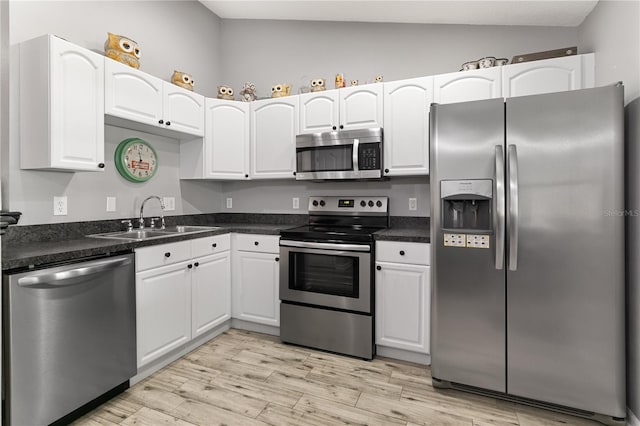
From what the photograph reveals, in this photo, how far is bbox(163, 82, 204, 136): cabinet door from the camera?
2.71 m

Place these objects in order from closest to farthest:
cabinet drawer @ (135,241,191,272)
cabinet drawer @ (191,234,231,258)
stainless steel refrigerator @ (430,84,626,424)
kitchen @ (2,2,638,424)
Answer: stainless steel refrigerator @ (430,84,626,424), kitchen @ (2,2,638,424), cabinet drawer @ (135,241,191,272), cabinet drawer @ (191,234,231,258)

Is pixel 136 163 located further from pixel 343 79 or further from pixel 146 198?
pixel 343 79

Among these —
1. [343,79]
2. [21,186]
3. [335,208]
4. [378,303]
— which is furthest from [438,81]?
[21,186]

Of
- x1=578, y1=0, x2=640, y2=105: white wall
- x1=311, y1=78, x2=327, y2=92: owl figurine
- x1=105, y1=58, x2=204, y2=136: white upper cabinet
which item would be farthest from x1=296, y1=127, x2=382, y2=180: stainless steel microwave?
x1=578, y1=0, x2=640, y2=105: white wall

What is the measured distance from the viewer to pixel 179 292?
8.15ft

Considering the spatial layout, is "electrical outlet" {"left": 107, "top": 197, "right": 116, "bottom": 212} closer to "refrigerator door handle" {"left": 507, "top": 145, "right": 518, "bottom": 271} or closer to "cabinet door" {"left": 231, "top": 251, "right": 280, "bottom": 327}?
"cabinet door" {"left": 231, "top": 251, "right": 280, "bottom": 327}

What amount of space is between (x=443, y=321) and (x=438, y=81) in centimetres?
177

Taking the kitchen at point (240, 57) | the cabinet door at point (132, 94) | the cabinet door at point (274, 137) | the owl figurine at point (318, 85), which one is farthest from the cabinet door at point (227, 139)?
the owl figurine at point (318, 85)

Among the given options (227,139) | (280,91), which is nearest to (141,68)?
(227,139)

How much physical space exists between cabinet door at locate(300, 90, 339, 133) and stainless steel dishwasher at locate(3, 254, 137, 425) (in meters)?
1.79

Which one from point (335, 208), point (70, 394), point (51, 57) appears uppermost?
point (51, 57)

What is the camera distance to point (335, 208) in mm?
3219

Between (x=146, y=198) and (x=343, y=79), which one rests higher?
(x=343, y=79)

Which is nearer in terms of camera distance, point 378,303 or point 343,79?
point 378,303
